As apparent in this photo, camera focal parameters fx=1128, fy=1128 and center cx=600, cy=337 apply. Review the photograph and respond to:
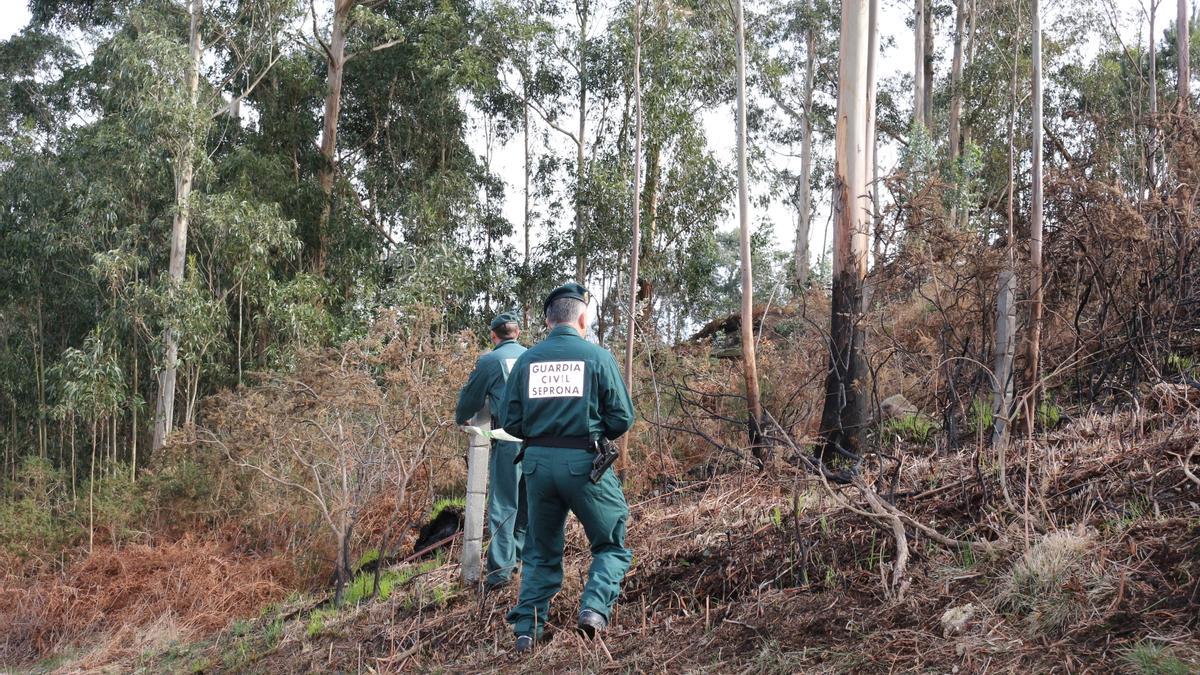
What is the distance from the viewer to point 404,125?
25125 millimetres

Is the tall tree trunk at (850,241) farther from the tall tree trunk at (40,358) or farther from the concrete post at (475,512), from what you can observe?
the tall tree trunk at (40,358)

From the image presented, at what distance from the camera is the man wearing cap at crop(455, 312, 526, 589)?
265 inches

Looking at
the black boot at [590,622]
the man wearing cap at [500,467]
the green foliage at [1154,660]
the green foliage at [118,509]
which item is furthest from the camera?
the green foliage at [118,509]

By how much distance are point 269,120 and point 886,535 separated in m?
21.0

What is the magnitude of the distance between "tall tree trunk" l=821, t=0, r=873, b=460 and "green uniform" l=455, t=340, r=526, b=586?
225 cm

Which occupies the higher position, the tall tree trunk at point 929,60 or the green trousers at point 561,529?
the tall tree trunk at point 929,60

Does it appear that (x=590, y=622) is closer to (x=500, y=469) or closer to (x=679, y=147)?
(x=500, y=469)

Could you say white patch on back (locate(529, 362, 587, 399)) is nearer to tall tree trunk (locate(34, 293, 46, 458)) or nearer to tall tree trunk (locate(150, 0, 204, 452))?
tall tree trunk (locate(150, 0, 204, 452))

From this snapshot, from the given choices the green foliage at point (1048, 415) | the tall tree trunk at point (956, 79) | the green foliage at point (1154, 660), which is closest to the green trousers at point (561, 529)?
the green foliage at point (1154, 660)

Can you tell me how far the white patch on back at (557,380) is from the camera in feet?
18.1

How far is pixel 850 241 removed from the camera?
29.4 feet

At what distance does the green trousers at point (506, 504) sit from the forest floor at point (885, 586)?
0.35 metres

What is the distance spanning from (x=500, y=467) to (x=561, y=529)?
141cm

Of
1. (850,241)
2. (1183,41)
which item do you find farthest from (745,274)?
(1183,41)
